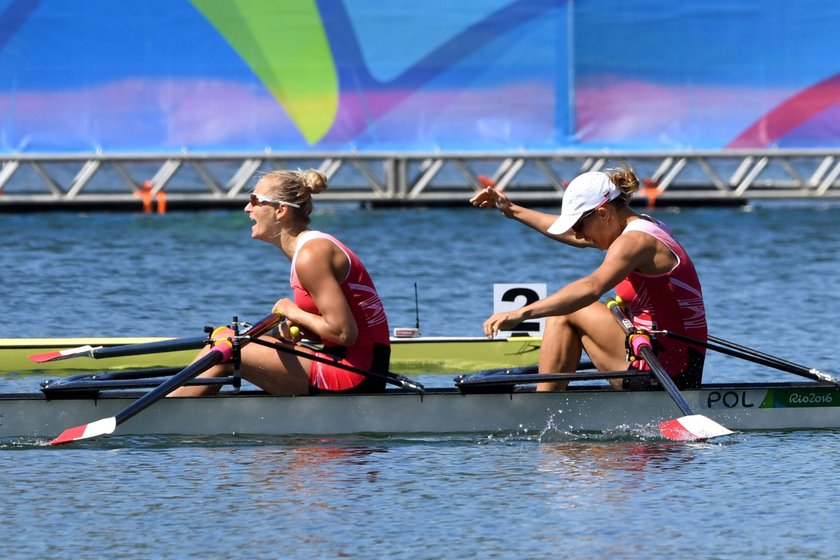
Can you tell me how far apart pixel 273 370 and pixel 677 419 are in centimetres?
220

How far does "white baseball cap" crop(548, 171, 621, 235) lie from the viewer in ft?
27.7

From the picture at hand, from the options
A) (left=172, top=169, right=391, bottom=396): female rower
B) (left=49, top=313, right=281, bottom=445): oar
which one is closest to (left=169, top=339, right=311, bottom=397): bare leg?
(left=172, top=169, right=391, bottom=396): female rower

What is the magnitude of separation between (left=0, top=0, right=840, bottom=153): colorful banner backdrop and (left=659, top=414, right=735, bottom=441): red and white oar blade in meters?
14.3

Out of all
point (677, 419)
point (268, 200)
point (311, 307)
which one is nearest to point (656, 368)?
point (677, 419)

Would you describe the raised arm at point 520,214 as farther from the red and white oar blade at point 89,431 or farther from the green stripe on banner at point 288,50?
the green stripe on banner at point 288,50

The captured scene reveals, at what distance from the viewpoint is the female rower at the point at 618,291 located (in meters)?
8.39

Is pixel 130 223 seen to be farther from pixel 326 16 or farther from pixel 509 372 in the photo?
pixel 509 372

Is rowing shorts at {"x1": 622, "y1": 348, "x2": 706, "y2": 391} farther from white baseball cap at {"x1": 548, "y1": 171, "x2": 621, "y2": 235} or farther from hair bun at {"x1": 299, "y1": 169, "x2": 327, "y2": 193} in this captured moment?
hair bun at {"x1": 299, "y1": 169, "x2": 327, "y2": 193}

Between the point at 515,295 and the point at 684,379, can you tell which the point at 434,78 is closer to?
the point at 515,295

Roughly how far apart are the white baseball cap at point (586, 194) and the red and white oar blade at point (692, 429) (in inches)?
47.0

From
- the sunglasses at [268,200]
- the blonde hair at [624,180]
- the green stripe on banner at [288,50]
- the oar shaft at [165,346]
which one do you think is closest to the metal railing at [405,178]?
the green stripe on banner at [288,50]

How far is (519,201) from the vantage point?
23.9 m

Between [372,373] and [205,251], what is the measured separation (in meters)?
11.4

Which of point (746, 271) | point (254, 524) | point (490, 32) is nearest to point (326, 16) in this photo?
point (490, 32)
